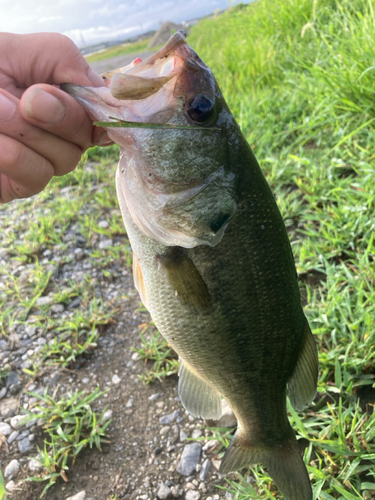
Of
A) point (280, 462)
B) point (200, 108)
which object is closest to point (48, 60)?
point (200, 108)

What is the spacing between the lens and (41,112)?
1354mm

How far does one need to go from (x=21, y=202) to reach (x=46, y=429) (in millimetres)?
3355

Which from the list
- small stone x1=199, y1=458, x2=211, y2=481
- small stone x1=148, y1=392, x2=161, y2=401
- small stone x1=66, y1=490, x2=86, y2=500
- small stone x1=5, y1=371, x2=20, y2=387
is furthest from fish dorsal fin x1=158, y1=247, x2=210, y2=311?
small stone x1=5, y1=371, x2=20, y2=387

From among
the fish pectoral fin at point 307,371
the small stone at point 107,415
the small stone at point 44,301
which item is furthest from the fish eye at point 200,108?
the small stone at point 44,301

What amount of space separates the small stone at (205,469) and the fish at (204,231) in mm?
473

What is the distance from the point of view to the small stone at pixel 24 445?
224 centimetres

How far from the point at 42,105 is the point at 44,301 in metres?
2.23

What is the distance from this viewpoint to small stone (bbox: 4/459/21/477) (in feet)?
7.03

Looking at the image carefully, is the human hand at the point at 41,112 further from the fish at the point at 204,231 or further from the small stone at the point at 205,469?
the small stone at the point at 205,469

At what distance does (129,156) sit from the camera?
1.49 meters

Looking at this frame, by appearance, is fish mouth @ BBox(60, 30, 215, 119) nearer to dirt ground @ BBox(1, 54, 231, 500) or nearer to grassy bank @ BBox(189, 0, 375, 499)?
grassy bank @ BBox(189, 0, 375, 499)

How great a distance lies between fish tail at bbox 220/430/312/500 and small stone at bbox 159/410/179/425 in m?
0.64

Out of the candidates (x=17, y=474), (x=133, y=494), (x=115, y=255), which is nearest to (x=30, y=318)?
(x=115, y=255)

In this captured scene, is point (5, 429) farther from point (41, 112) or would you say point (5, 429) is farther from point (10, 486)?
point (41, 112)
